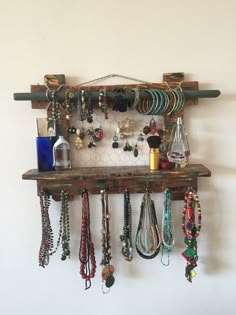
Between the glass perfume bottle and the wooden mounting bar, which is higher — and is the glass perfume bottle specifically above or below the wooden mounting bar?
below

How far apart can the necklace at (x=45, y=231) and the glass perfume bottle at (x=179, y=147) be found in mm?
481

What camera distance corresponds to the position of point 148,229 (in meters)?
1.06

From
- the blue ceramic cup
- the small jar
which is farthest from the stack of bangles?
the blue ceramic cup

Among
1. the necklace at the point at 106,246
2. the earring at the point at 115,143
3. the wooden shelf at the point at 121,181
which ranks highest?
the earring at the point at 115,143

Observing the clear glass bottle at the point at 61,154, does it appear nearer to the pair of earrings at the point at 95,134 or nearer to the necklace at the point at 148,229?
the pair of earrings at the point at 95,134

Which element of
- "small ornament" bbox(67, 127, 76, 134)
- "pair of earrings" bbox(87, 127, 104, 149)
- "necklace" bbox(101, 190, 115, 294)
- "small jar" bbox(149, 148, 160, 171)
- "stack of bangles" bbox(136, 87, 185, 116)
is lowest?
"necklace" bbox(101, 190, 115, 294)

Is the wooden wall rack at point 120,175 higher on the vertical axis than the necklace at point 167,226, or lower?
higher

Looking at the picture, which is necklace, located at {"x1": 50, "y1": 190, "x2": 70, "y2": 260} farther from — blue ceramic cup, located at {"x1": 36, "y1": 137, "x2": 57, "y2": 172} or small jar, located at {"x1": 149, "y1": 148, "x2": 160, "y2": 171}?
small jar, located at {"x1": 149, "y1": 148, "x2": 160, "y2": 171}

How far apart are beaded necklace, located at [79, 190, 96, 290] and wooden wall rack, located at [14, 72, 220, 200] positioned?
2.4 inches

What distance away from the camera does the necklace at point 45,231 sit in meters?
1.02

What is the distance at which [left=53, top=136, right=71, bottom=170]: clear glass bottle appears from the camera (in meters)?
1.01

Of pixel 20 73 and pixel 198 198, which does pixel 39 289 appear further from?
pixel 20 73

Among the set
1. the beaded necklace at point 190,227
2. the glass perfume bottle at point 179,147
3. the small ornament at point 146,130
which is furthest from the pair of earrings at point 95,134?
the beaded necklace at point 190,227

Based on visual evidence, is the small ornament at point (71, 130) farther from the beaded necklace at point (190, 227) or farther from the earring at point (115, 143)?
the beaded necklace at point (190, 227)
